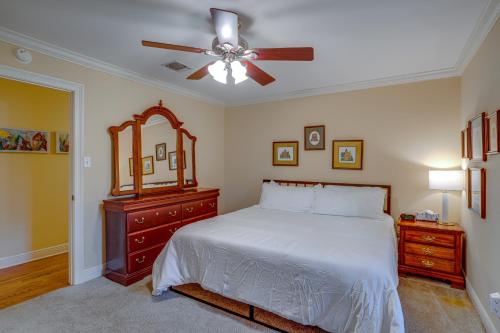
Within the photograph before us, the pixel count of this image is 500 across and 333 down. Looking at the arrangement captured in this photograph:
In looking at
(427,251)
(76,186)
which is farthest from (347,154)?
(76,186)

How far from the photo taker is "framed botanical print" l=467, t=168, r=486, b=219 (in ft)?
7.00

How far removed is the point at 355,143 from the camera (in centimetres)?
378

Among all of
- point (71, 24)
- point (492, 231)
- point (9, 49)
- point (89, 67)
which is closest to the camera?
point (492, 231)

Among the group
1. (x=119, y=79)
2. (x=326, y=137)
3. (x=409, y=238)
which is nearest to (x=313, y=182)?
(x=326, y=137)

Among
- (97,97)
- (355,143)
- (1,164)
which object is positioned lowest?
(1,164)

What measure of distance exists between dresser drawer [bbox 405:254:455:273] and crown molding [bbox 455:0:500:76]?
7.19 feet

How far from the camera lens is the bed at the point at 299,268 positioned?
5.40 ft

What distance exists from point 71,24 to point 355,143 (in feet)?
11.8

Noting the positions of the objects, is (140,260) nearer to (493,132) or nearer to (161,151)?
(161,151)

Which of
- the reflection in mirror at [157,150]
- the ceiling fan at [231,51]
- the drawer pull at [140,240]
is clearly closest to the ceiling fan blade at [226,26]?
the ceiling fan at [231,51]

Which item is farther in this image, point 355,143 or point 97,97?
point 355,143

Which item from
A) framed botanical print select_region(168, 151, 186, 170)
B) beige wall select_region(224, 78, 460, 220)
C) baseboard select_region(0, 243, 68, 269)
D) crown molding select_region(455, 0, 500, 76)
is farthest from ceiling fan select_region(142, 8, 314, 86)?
baseboard select_region(0, 243, 68, 269)

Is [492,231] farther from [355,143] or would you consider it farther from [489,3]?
[355,143]

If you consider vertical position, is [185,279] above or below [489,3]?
below
